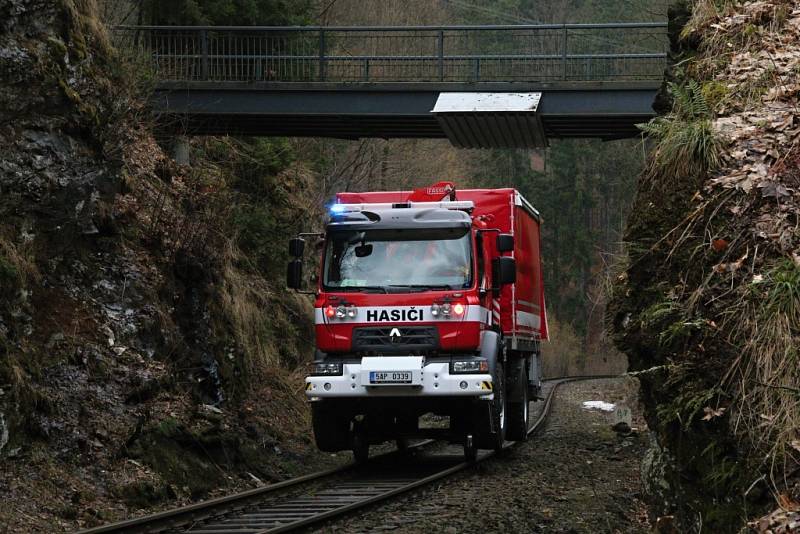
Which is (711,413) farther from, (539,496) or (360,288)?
(360,288)

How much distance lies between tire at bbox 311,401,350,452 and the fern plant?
523cm

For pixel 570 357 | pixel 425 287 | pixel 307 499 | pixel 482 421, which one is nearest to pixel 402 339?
pixel 425 287

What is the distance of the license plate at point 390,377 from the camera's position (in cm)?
1213

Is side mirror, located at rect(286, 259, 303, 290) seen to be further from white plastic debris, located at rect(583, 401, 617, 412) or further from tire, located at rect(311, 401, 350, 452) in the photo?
white plastic debris, located at rect(583, 401, 617, 412)

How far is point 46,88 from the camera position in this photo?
13.2 metres

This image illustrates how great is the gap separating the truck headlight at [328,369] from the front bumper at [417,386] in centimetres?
6

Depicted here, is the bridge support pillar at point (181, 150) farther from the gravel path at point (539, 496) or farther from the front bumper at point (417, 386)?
the front bumper at point (417, 386)

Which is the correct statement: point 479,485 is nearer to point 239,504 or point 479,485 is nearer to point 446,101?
point 239,504

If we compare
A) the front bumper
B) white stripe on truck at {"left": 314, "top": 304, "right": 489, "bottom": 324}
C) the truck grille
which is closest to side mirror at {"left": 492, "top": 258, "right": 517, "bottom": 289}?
white stripe on truck at {"left": 314, "top": 304, "right": 489, "bottom": 324}

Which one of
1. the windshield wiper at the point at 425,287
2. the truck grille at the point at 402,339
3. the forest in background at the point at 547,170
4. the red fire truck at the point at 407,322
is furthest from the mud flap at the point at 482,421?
the forest in background at the point at 547,170

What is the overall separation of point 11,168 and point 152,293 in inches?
112

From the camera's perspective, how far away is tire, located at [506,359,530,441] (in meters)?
15.7

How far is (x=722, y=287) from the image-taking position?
822 cm

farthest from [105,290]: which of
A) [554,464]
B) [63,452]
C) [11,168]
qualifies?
[554,464]
